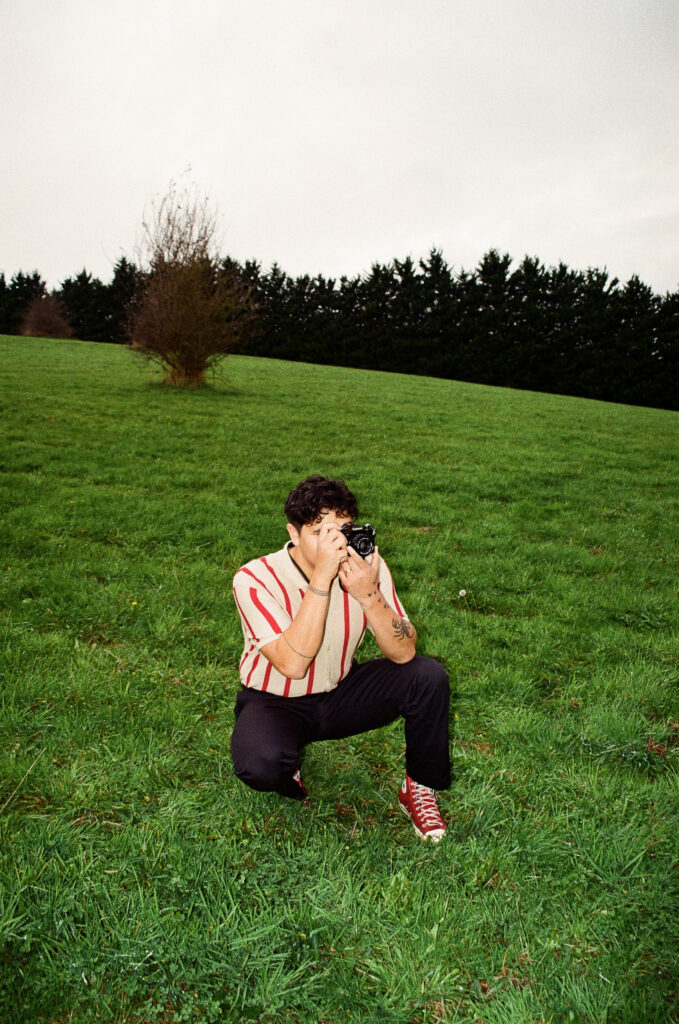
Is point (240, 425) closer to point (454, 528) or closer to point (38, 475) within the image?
point (38, 475)

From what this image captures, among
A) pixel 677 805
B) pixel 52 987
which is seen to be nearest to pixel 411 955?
pixel 52 987

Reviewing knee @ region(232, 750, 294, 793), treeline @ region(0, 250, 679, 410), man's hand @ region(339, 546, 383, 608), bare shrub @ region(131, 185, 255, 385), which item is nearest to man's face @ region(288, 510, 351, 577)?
man's hand @ region(339, 546, 383, 608)

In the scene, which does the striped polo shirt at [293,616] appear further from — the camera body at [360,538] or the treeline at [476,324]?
the treeline at [476,324]

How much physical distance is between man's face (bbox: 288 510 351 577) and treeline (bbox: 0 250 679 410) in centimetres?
3670

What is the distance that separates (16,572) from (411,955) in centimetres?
427

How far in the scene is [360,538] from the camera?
240 cm

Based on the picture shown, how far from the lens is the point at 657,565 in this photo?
6.08 m

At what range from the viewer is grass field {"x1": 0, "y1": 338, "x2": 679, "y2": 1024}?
1946 mm

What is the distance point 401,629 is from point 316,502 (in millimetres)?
708

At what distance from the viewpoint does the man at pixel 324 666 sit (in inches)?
94.9

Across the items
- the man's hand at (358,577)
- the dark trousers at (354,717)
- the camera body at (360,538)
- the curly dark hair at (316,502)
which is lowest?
the dark trousers at (354,717)

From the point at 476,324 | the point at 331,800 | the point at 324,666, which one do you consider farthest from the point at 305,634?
the point at 476,324

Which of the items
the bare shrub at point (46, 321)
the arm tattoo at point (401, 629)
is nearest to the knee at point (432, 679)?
the arm tattoo at point (401, 629)

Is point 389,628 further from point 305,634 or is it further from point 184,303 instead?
point 184,303
